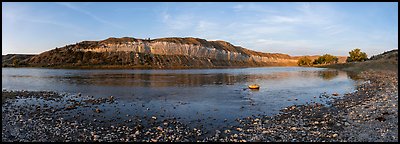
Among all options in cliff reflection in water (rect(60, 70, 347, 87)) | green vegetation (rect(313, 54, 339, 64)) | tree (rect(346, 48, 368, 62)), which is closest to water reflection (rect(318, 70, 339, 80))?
cliff reflection in water (rect(60, 70, 347, 87))

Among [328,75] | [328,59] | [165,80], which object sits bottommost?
[328,75]

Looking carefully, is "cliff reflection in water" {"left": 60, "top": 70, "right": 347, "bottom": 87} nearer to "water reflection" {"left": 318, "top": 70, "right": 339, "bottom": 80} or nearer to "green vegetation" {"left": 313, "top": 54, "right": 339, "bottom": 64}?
"water reflection" {"left": 318, "top": 70, "right": 339, "bottom": 80}

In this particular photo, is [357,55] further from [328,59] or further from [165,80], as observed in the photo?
[165,80]

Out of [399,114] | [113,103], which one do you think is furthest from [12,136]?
[399,114]

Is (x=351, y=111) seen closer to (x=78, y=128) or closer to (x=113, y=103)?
(x=78, y=128)

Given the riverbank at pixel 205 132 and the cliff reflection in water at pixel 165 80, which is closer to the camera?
the riverbank at pixel 205 132

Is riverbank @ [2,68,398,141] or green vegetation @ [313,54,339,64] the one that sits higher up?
green vegetation @ [313,54,339,64]

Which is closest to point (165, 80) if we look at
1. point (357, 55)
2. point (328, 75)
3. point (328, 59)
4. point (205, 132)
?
point (205, 132)

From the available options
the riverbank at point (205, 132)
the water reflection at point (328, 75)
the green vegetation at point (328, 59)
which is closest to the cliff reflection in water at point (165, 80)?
the water reflection at point (328, 75)

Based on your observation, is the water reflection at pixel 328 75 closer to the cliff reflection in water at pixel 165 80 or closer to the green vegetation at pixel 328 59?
the cliff reflection in water at pixel 165 80

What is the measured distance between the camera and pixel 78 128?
1413 cm

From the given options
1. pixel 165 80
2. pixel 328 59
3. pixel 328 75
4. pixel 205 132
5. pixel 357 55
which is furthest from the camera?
pixel 328 59

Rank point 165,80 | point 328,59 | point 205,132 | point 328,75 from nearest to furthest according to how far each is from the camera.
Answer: point 205,132, point 165,80, point 328,75, point 328,59

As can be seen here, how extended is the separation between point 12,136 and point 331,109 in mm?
19206
